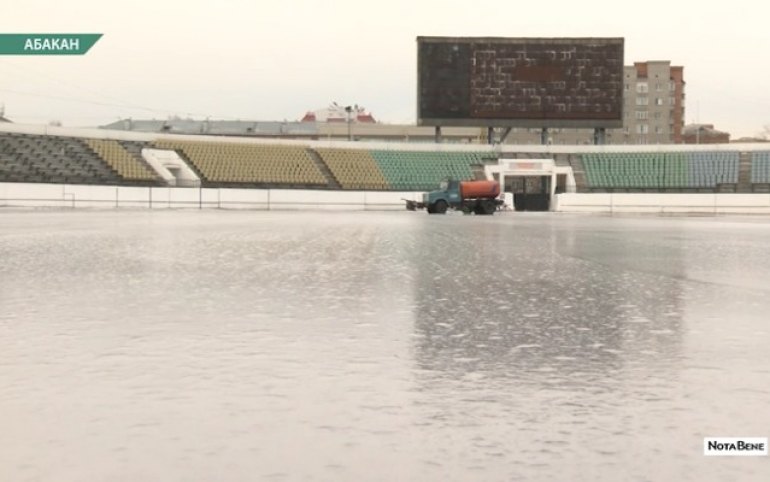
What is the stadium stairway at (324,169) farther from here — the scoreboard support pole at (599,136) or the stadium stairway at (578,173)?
the scoreboard support pole at (599,136)

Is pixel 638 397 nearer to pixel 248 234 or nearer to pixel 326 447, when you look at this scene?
pixel 326 447

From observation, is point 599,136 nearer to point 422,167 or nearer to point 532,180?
point 532,180

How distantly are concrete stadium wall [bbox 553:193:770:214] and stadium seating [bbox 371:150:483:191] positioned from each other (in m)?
10.6

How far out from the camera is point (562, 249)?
18500 millimetres

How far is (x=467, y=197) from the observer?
52.9m

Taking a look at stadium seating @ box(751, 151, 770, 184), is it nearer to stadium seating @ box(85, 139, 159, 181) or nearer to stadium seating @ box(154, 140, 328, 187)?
stadium seating @ box(154, 140, 328, 187)

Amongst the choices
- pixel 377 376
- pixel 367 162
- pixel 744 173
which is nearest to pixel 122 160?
pixel 367 162

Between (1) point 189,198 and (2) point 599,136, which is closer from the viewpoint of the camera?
(1) point 189,198

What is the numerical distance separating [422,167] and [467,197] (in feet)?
67.0

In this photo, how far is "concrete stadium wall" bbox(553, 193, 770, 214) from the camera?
6388 centimetres

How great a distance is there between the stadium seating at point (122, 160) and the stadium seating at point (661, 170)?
3690 centimetres

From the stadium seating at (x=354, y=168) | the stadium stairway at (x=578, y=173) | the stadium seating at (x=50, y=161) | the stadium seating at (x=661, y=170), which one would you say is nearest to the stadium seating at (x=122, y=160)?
the stadium seating at (x=50, y=161)

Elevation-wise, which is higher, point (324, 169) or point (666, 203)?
point (324, 169)

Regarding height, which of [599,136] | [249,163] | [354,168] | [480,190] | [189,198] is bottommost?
[189,198]
